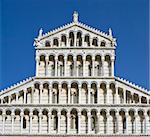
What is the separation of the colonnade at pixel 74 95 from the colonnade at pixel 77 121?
396mm

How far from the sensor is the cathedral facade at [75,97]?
80.9ft

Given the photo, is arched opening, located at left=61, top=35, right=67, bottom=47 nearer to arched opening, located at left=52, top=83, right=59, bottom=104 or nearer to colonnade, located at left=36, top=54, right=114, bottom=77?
colonnade, located at left=36, top=54, right=114, bottom=77

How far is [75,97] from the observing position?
83.0 ft

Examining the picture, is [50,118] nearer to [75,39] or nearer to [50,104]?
[50,104]

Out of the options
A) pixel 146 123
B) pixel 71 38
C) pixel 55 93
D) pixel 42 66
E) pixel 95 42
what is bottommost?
pixel 146 123

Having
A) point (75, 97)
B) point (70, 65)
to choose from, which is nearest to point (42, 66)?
point (70, 65)

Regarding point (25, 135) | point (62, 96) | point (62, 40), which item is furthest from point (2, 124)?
point (62, 40)

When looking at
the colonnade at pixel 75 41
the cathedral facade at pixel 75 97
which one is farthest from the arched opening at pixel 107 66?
the colonnade at pixel 75 41

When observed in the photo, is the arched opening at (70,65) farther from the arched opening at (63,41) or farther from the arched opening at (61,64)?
the arched opening at (63,41)

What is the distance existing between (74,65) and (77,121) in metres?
2.27

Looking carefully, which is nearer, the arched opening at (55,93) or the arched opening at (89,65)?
the arched opening at (55,93)

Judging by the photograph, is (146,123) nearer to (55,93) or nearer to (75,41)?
(55,93)

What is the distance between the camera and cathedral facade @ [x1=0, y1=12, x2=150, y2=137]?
24.7 meters

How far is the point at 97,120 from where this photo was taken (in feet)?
81.2
